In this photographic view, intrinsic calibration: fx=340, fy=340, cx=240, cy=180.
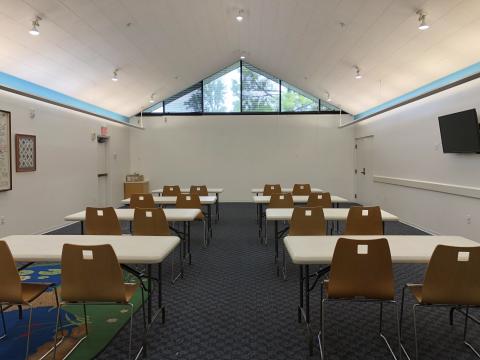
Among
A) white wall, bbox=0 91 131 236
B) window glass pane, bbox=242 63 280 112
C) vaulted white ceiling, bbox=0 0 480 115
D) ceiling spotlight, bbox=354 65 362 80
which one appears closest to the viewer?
vaulted white ceiling, bbox=0 0 480 115

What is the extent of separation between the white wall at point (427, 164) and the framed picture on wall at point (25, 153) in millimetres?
7240

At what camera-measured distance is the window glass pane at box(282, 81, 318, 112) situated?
36.4 ft

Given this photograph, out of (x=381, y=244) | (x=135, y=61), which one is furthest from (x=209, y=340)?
(x=135, y=61)

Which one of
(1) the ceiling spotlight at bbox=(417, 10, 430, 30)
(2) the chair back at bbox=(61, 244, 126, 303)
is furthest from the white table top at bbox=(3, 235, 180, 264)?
(1) the ceiling spotlight at bbox=(417, 10, 430, 30)

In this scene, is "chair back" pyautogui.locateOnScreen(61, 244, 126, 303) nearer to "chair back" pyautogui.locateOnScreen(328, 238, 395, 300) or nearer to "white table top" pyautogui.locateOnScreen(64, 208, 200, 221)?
"chair back" pyautogui.locateOnScreen(328, 238, 395, 300)

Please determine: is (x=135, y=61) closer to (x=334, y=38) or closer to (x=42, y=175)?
(x=42, y=175)

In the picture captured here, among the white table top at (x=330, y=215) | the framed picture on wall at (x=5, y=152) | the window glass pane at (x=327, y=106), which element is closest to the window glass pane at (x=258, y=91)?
the window glass pane at (x=327, y=106)

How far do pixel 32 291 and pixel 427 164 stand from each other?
21.4 ft

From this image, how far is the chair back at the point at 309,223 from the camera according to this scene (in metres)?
3.75

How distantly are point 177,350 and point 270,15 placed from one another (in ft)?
19.2

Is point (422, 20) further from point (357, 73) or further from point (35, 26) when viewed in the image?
point (35, 26)

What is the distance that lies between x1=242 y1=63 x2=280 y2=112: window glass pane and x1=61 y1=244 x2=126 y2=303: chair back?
9563 millimetres

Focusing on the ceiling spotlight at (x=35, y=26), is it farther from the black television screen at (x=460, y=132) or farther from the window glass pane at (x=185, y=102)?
the window glass pane at (x=185, y=102)

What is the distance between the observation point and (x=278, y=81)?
1102 cm
